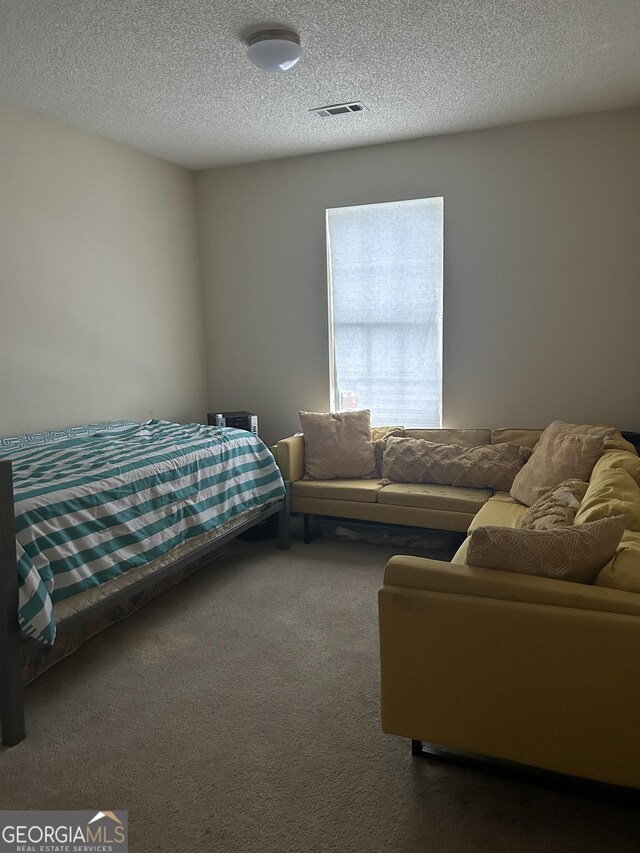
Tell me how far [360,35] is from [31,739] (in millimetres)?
3141

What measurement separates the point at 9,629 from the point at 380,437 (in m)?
2.86

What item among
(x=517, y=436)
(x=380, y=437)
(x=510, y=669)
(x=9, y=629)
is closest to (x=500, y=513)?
(x=517, y=436)

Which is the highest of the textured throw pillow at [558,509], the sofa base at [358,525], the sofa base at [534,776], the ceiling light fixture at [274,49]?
the ceiling light fixture at [274,49]

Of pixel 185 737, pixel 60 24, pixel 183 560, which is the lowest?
pixel 185 737

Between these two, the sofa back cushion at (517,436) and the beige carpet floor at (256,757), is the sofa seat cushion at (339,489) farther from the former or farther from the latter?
the beige carpet floor at (256,757)

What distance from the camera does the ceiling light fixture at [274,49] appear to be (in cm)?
266

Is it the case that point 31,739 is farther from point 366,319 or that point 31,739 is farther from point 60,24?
point 366,319

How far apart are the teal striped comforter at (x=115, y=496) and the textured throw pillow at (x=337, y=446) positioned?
359 millimetres

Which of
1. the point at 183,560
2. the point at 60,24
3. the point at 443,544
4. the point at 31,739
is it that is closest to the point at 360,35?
the point at 60,24

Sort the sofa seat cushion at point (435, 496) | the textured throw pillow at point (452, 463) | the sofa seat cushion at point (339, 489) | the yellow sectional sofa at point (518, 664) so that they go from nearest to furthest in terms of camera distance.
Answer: the yellow sectional sofa at point (518, 664) → the sofa seat cushion at point (435, 496) → the textured throw pillow at point (452, 463) → the sofa seat cushion at point (339, 489)

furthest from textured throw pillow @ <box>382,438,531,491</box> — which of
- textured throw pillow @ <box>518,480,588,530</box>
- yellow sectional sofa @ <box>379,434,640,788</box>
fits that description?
yellow sectional sofa @ <box>379,434,640,788</box>

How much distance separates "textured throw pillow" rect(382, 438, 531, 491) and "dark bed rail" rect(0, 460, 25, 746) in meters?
2.55

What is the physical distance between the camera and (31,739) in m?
2.14

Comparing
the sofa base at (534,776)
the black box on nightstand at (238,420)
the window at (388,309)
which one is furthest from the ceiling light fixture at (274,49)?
the sofa base at (534,776)
